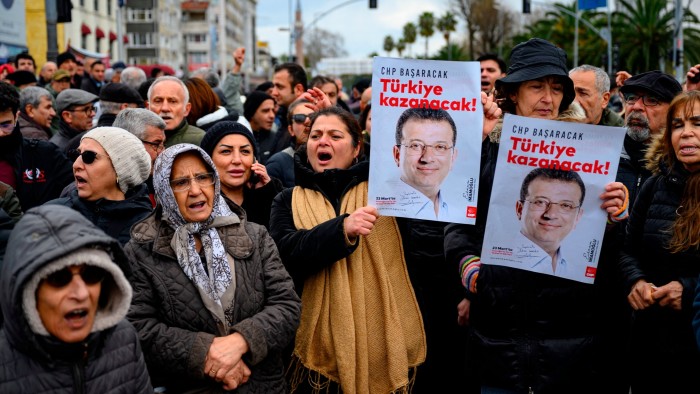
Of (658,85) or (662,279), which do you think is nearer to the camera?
(662,279)

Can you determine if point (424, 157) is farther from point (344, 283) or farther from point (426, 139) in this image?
point (344, 283)

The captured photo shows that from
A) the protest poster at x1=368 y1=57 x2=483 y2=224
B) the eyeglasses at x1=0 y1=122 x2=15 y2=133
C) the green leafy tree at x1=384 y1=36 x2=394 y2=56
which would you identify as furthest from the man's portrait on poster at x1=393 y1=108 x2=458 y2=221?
the green leafy tree at x1=384 y1=36 x2=394 y2=56

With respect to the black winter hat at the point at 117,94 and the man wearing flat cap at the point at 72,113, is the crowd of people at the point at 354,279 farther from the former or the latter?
the black winter hat at the point at 117,94

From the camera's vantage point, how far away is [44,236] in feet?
7.98

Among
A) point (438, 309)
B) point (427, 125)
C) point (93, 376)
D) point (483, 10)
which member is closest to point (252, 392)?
point (93, 376)

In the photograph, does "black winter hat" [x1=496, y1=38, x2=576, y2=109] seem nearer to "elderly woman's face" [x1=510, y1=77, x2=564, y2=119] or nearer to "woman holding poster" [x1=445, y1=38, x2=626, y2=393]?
"elderly woman's face" [x1=510, y1=77, x2=564, y2=119]

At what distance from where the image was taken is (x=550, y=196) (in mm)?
3383

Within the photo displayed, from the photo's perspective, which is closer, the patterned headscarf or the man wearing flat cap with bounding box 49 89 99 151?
the patterned headscarf

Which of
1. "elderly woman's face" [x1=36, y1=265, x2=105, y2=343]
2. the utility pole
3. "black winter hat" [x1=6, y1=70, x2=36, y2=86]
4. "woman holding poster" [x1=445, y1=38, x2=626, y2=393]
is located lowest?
"woman holding poster" [x1=445, y1=38, x2=626, y2=393]

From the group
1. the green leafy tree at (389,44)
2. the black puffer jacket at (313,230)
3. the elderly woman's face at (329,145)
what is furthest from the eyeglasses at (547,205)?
the green leafy tree at (389,44)

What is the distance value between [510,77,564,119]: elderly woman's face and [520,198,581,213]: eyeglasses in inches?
22.5

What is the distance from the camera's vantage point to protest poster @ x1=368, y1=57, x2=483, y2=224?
3.46m

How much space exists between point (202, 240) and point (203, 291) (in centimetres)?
23

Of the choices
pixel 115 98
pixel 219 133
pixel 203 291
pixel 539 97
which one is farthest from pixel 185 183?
pixel 115 98
